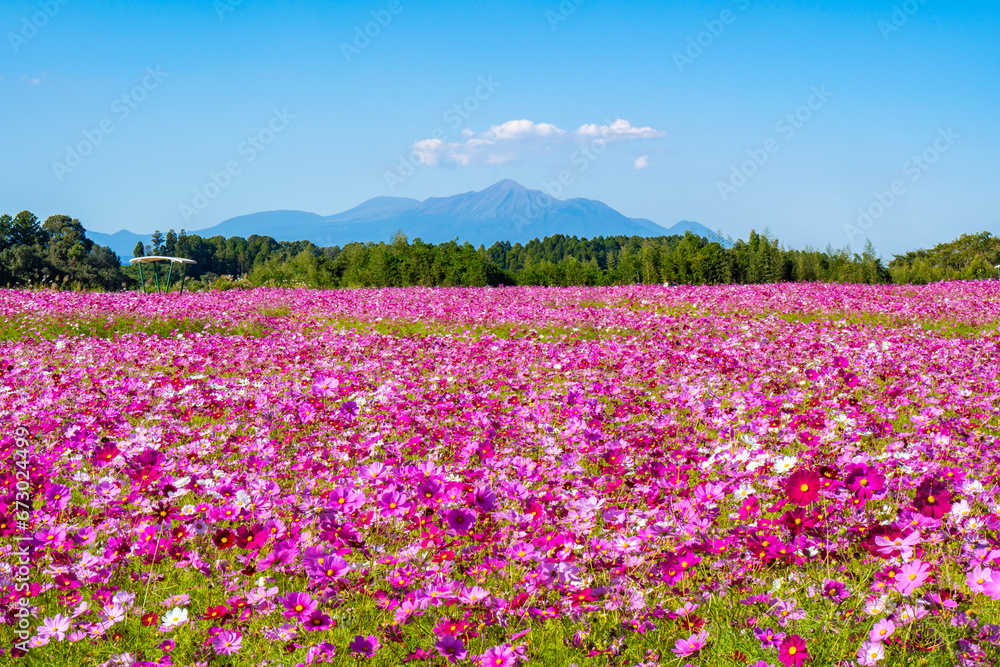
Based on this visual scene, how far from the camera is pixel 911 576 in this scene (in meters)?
2.24

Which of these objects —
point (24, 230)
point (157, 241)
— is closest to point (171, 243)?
point (157, 241)

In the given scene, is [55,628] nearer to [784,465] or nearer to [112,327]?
[784,465]

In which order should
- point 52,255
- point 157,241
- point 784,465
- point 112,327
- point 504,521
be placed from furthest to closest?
point 157,241 → point 52,255 → point 112,327 → point 504,521 → point 784,465

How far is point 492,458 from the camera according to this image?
4.50m

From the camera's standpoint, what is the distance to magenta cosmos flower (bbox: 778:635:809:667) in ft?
6.98

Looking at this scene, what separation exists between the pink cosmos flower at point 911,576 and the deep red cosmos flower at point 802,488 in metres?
0.41

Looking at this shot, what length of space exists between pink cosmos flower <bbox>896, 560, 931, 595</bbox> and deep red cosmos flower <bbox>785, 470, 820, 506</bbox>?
405mm

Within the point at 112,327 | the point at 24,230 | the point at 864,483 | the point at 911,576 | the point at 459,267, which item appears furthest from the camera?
the point at 24,230

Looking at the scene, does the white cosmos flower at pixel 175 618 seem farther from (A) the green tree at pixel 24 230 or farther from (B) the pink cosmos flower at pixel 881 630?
(A) the green tree at pixel 24 230

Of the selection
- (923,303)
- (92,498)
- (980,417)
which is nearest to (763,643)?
(92,498)

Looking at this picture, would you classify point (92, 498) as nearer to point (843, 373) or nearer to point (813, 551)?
point (813, 551)

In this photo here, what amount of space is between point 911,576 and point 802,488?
18.6 inches

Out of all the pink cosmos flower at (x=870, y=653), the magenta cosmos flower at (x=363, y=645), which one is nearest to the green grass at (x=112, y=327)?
the magenta cosmos flower at (x=363, y=645)

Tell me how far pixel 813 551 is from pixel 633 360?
5.55 metres
